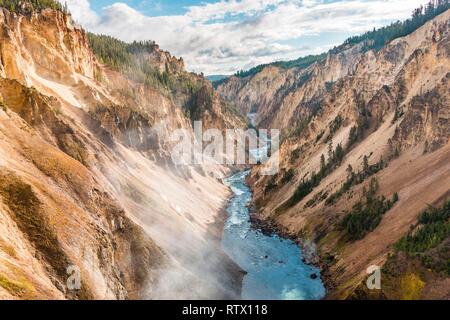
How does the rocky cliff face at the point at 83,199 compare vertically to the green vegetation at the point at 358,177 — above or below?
above

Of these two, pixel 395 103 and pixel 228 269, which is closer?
pixel 228 269

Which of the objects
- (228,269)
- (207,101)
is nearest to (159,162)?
(228,269)

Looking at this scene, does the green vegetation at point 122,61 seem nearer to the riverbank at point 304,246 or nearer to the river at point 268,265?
the riverbank at point 304,246

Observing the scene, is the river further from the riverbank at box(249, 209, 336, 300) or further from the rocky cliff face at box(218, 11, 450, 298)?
the rocky cliff face at box(218, 11, 450, 298)

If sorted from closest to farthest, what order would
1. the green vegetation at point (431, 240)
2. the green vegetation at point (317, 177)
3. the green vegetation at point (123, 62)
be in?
1. the green vegetation at point (431, 240)
2. the green vegetation at point (317, 177)
3. the green vegetation at point (123, 62)

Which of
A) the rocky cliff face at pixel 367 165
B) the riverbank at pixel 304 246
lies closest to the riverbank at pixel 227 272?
the riverbank at pixel 304 246

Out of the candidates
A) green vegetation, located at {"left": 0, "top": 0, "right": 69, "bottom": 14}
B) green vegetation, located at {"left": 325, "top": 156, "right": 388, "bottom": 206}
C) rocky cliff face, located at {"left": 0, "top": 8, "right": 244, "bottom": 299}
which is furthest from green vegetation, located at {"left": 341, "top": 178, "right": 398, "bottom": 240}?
green vegetation, located at {"left": 0, "top": 0, "right": 69, "bottom": 14}

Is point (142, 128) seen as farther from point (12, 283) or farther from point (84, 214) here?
point (12, 283)
